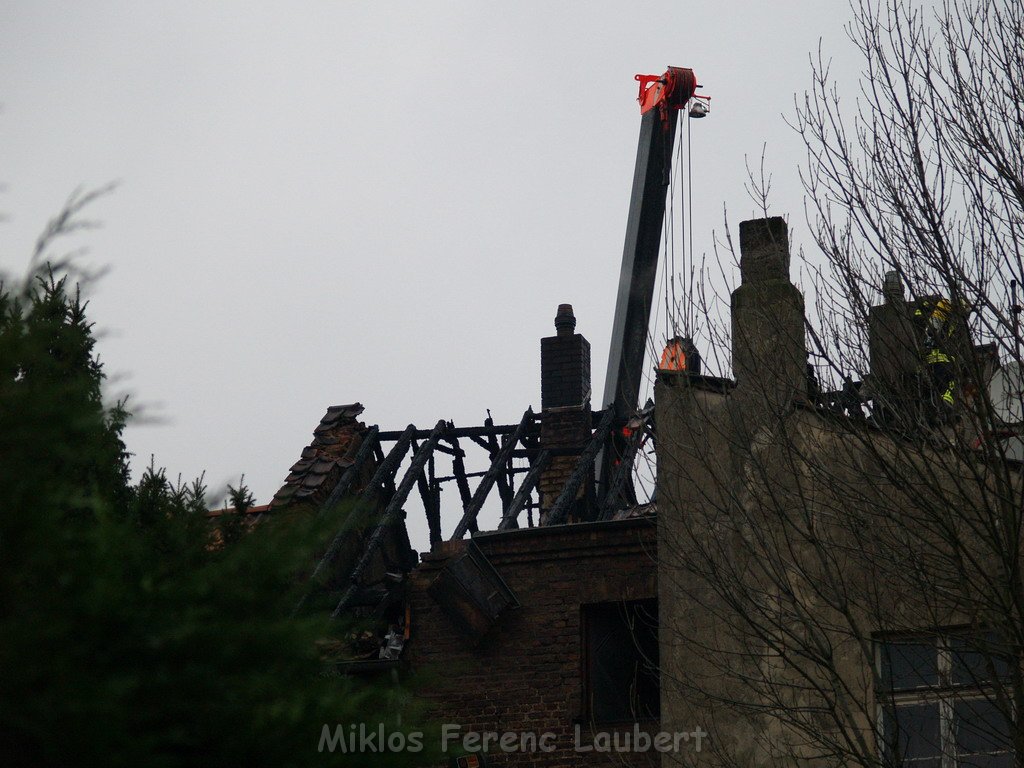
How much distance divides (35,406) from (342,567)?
1063 centimetres

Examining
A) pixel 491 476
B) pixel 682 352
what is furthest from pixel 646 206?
pixel 682 352

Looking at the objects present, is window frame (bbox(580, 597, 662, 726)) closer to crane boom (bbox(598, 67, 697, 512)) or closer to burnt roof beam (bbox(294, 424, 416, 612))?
burnt roof beam (bbox(294, 424, 416, 612))

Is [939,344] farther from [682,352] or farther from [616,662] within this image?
[616,662]

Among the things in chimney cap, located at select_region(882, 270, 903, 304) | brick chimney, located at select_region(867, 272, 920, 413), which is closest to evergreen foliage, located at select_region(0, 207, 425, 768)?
brick chimney, located at select_region(867, 272, 920, 413)

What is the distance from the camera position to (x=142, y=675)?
10.7 feet

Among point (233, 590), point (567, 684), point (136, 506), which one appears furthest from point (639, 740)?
point (233, 590)

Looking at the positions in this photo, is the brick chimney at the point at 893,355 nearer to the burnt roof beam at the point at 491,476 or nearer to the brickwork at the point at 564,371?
the burnt roof beam at the point at 491,476

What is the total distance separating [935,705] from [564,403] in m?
9.17

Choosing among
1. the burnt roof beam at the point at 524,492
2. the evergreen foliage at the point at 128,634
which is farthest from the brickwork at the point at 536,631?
the evergreen foliage at the point at 128,634

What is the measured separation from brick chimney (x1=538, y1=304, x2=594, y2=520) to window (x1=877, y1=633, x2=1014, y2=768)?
7237 millimetres

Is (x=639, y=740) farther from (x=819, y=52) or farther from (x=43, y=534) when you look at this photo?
(x=43, y=534)

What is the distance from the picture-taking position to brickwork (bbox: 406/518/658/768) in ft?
37.0

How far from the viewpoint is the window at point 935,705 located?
751 cm

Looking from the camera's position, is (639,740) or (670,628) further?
(639,740)
